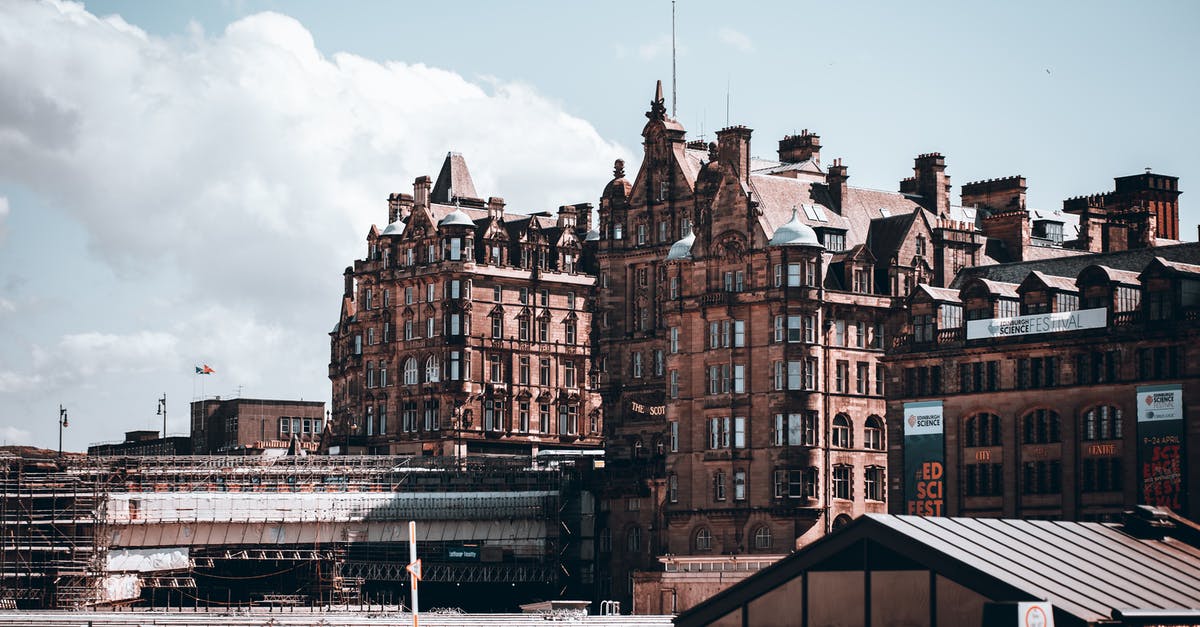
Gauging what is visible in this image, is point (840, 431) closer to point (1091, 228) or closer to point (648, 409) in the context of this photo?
point (648, 409)

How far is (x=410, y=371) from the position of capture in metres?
174

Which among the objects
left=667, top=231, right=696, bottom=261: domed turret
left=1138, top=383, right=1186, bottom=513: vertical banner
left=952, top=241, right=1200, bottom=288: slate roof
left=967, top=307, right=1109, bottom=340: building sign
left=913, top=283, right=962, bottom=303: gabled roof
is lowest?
left=1138, top=383, right=1186, bottom=513: vertical banner

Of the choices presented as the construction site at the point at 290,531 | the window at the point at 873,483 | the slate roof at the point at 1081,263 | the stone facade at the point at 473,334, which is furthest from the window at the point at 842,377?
the stone facade at the point at 473,334

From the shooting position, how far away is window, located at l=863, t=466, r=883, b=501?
13738 centimetres

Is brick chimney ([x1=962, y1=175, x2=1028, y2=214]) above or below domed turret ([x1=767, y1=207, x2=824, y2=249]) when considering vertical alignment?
above

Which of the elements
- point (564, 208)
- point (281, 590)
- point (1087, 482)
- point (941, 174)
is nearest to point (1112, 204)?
point (941, 174)

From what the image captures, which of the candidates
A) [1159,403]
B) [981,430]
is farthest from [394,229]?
[1159,403]

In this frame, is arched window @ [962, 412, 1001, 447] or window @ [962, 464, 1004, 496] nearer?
window @ [962, 464, 1004, 496]

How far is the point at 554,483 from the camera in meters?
154

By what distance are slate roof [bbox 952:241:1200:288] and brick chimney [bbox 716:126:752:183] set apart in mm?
16405

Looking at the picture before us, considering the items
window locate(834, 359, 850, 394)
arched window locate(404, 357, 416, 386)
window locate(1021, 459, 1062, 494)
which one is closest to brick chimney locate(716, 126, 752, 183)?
window locate(834, 359, 850, 394)

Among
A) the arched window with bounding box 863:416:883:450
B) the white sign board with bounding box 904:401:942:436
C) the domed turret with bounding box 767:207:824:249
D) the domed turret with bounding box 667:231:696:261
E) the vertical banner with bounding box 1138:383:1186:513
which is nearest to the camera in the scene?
the vertical banner with bounding box 1138:383:1186:513

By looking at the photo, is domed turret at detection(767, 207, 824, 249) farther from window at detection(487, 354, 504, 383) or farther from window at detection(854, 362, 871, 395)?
window at detection(487, 354, 504, 383)

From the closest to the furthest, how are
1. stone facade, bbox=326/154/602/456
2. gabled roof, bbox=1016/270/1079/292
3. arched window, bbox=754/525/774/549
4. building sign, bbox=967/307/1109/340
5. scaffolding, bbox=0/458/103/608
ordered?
building sign, bbox=967/307/1109/340 → gabled roof, bbox=1016/270/1079/292 → scaffolding, bbox=0/458/103/608 → arched window, bbox=754/525/774/549 → stone facade, bbox=326/154/602/456
